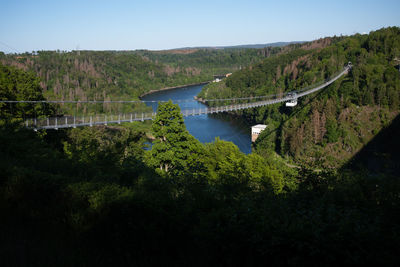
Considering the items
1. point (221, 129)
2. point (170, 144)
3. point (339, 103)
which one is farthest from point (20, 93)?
point (339, 103)

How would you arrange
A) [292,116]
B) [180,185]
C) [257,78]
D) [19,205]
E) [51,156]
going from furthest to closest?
[257,78] → [292,116] → [51,156] → [180,185] → [19,205]

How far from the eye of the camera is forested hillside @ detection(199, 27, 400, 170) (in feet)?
81.4

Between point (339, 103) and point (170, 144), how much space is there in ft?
77.1

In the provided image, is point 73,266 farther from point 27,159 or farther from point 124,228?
point 27,159

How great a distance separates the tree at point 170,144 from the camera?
32.1 ft

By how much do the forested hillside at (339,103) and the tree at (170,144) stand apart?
8.53 meters

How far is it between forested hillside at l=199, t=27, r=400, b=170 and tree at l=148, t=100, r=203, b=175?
28.0 feet

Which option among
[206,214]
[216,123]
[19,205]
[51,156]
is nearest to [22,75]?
[51,156]

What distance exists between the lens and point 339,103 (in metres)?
29.5

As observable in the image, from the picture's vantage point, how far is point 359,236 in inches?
87.0

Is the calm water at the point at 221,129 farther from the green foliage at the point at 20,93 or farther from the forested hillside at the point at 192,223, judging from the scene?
the forested hillside at the point at 192,223

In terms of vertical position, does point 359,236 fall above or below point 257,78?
below

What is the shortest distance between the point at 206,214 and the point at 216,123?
30.9 metres

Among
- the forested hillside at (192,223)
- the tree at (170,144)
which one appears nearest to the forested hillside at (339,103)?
the tree at (170,144)
